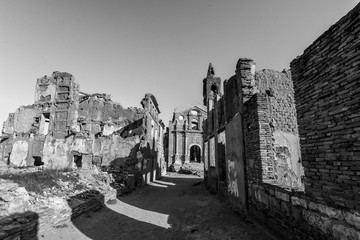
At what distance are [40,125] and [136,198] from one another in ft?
61.9

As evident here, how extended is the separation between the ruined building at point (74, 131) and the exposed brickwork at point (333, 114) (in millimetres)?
11805

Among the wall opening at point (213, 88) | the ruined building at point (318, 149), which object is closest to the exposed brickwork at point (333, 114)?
the ruined building at point (318, 149)

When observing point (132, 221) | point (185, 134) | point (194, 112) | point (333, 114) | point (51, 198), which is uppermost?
point (194, 112)

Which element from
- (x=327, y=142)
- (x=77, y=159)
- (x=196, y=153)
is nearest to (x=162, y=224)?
(x=327, y=142)

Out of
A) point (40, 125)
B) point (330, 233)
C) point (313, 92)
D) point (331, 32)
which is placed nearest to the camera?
point (330, 233)

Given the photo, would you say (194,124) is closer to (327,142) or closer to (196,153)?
(196,153)

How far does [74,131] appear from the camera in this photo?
18.1 meters

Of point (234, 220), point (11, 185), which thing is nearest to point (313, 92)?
point (234, 220)

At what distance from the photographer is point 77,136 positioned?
15516 mm

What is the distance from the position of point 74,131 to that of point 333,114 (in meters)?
20.0

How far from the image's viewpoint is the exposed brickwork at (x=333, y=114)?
2943 millimetres

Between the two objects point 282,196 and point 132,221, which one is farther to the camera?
point 132,221

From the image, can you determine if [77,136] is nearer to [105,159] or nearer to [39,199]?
[105,159]

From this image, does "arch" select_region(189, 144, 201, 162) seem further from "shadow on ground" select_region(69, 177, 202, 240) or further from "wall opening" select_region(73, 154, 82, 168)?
"shadow on ground" select_region(69, 177, 202, 240)
